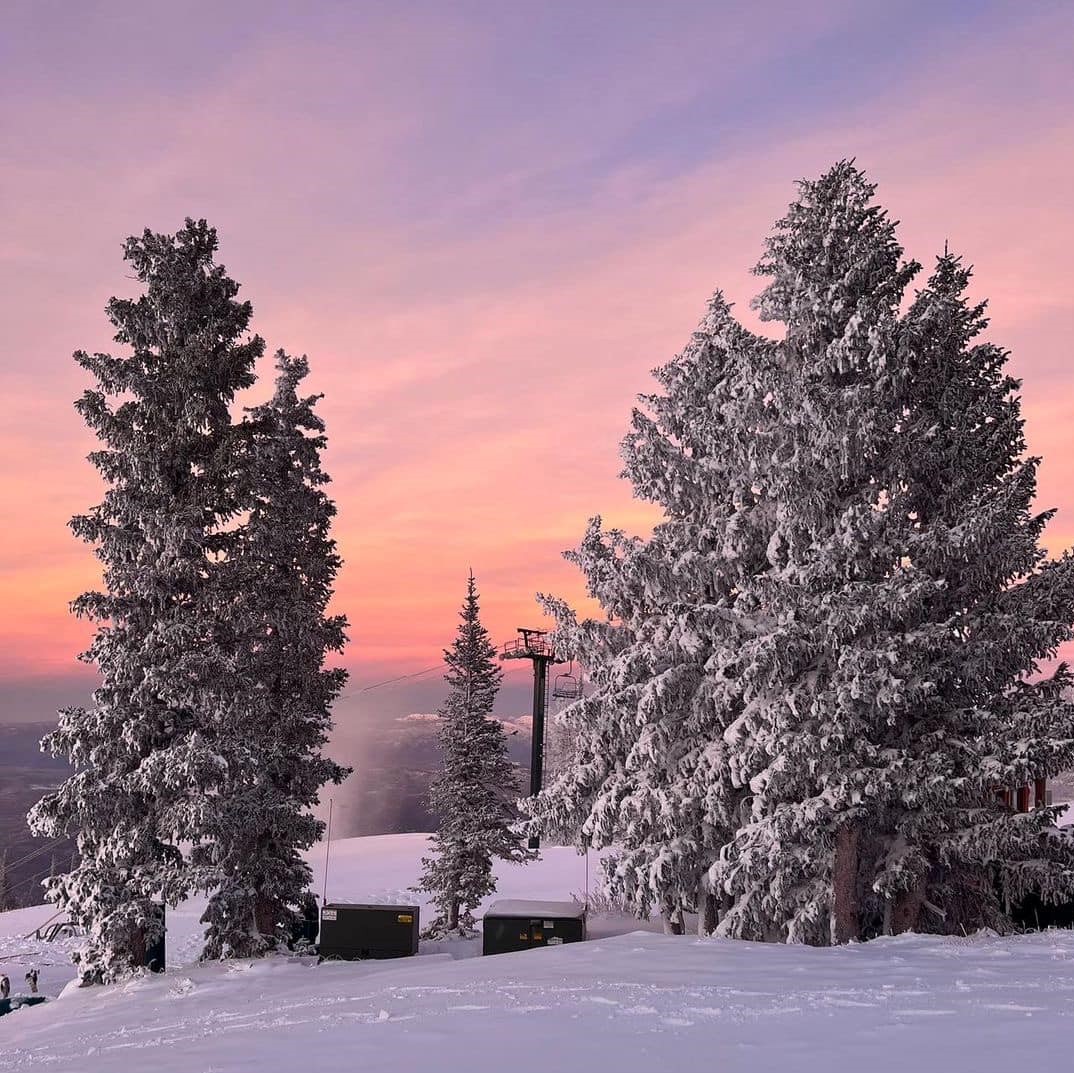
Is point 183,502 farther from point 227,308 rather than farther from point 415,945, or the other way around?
point 415,945

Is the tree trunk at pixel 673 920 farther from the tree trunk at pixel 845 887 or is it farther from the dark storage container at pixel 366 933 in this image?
the dark storage container at pixel 366 933

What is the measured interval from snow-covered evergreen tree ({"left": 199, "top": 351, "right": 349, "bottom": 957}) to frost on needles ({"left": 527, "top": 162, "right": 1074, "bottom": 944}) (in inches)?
262

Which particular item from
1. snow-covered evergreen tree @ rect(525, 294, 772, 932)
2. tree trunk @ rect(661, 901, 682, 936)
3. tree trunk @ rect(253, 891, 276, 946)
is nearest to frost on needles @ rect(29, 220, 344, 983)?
tree trunk @ rect(253, 891, 276, 946)

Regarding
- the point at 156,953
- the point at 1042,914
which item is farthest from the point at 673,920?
the point at 156,953

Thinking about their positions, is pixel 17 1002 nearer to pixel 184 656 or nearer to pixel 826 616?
pixel 184 656

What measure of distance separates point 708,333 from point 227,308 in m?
11.5

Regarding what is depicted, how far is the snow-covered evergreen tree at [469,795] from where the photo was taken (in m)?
34.4

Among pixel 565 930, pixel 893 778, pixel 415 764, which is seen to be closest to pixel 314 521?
pixel 565 930

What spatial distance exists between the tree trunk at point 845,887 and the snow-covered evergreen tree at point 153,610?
40.5 feet

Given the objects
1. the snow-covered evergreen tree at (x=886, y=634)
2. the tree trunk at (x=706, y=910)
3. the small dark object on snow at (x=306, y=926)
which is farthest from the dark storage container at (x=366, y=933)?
the snow-covered evergreen tree at (x=886, y=634)

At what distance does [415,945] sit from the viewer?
26.9m

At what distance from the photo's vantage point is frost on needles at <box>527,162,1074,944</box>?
19.0 m

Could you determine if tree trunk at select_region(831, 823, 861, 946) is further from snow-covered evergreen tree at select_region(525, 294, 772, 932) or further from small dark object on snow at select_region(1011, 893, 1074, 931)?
small dark object on snow at select_region(1011, 893, 1074, 931)

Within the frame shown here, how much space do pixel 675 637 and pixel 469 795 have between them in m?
15.9
